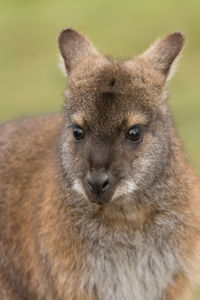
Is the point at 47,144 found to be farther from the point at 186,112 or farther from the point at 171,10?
the point at 171,10

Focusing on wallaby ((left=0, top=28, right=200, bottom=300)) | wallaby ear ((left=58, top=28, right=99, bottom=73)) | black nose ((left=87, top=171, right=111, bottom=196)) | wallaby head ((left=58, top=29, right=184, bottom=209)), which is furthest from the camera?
wallaby ear ((left=58, top=28, right=99, bottom=73))

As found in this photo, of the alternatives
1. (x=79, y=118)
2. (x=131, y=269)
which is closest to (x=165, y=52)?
(x=79, y=118)

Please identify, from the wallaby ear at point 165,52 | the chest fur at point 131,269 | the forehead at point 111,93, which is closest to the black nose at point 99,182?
the forehead at point 111,93

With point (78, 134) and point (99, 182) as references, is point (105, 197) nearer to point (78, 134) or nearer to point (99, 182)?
point (99, 182)

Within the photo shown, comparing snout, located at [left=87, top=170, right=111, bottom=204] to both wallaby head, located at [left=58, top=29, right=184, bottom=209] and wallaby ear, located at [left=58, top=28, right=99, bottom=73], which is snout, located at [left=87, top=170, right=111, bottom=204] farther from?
wallaby ear, located at [left=58, top=28, right=99, bottom=73]

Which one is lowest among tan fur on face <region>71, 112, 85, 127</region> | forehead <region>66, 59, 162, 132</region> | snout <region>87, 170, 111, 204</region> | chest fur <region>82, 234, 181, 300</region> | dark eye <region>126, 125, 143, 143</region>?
chest fur <region>82, 234, 181, 300</region>

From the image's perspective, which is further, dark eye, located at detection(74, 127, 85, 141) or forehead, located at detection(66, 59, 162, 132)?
dark eye, located at detection(74, 127, 85, 141)

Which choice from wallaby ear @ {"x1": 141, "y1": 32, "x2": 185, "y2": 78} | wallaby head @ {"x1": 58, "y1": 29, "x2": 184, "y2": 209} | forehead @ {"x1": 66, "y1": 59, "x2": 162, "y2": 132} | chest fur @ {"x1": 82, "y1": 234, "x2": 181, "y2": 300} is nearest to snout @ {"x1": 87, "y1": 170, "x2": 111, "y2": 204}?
wallaby head @ {"x1": 58, "y1": 29, "x2": 184, "y2": 209}

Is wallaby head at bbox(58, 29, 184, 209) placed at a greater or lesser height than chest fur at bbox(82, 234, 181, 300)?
greater
